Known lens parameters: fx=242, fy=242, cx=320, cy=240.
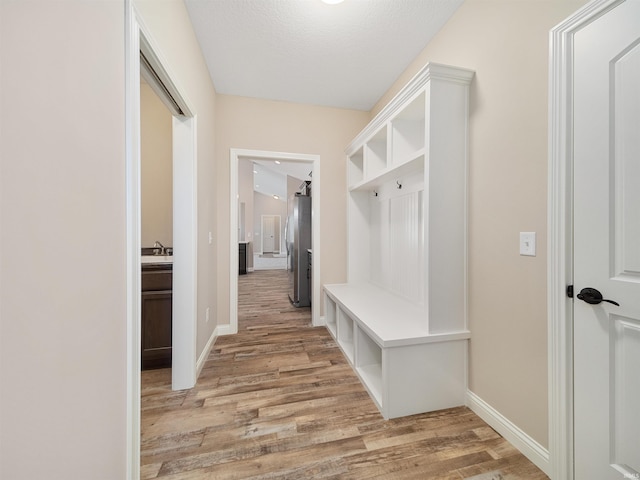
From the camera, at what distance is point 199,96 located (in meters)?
2.11

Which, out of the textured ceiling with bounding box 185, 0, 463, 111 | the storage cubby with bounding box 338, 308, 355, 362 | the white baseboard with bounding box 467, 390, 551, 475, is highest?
the textured ceiling with bounding box 185, 0, 463, 111

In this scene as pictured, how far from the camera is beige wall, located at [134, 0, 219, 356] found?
4.49 ft

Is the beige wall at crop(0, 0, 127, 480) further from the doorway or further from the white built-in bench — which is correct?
the doorway

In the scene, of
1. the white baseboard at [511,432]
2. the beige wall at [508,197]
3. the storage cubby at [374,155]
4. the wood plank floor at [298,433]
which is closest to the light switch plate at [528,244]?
the beige wall at [508,197]

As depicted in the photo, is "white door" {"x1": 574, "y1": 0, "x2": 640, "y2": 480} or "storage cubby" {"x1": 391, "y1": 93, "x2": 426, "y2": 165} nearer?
"white door" {"x1": 574, "y1": 0, "x2": 640, "y2": 480}

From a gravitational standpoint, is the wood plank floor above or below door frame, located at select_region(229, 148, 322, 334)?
below

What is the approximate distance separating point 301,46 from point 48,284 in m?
2.39

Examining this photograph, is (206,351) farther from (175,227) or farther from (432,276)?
(432,276)

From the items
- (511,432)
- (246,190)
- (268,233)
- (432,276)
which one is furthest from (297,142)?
(268,233)

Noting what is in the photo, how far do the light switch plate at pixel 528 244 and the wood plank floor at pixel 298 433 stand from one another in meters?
1.10

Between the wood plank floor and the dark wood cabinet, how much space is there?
6.7 inches

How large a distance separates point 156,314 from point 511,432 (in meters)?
2.65

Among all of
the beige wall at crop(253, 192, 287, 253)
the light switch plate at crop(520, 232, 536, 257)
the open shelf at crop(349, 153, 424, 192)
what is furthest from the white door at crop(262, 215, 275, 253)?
the light switch plate at crop(520, 232, 536, 257)

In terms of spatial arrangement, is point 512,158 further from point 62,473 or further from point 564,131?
point 62,473
